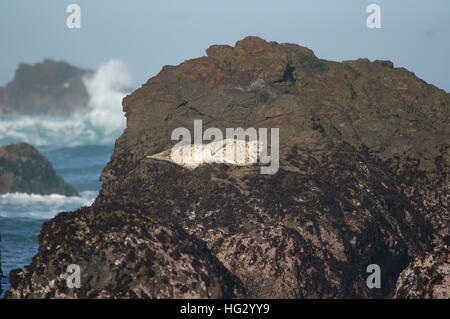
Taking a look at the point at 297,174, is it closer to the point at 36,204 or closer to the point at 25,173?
the point at 36,204

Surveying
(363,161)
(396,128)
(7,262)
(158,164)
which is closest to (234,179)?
(158,164)

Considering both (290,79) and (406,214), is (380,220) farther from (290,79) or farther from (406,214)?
(290,79)

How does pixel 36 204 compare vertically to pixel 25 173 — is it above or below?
below

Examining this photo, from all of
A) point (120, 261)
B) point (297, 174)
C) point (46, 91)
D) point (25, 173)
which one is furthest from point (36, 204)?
point (46, 91)

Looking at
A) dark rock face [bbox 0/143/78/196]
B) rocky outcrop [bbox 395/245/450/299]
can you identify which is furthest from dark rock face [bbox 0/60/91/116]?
rocky outcrop [bbox 395/245/450/299]

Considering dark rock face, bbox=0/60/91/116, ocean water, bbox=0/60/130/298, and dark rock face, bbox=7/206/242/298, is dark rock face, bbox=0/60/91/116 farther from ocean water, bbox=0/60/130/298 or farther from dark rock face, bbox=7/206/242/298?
dark rock face, bbox=7/206/242/298
